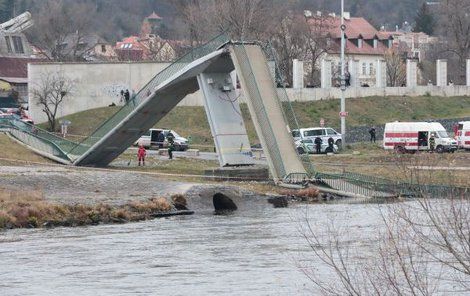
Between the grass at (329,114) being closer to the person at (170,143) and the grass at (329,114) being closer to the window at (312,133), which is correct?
the window at (312,133)

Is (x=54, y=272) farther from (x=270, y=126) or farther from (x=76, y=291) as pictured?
(x=270, y=126)

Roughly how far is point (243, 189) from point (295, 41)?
63.2 metres

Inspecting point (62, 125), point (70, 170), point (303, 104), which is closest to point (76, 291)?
point (70, 170)

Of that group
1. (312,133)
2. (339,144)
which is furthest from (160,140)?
(339,144)

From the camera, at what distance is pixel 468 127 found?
82.6 meters

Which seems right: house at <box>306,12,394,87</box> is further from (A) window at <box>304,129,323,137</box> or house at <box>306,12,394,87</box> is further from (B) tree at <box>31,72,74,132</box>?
(A) window at <box>304,129,323,137</box>

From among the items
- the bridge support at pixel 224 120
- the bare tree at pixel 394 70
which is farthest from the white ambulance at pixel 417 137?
the bare tree at pixel 394 70

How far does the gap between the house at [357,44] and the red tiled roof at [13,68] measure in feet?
90.1

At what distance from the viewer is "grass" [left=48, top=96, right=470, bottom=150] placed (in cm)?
9619

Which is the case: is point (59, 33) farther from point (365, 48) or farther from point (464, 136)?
point (464, 136)

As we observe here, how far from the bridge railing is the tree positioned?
83.3ft

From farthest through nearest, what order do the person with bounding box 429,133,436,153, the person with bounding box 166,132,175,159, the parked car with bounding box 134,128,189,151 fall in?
the parked car with bounding box 134,128,189,151 → the person with bounding box 429,133,436,153 → the person with bounding box 166,132,175,159

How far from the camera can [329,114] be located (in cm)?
10219

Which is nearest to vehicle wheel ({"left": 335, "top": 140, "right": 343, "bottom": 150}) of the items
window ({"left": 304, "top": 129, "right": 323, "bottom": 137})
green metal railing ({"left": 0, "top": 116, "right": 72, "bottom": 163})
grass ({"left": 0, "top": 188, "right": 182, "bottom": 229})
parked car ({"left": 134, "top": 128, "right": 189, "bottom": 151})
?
window ({"left": 304, "top": 129, "right": 323, "bottom": 137})
